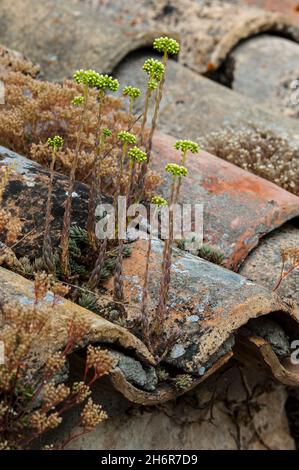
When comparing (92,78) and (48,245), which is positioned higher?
Answer: (92,78)

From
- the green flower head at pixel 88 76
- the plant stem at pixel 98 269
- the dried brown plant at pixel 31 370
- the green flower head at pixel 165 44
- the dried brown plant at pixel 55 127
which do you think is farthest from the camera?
the dried brown plant at pixel 55 127

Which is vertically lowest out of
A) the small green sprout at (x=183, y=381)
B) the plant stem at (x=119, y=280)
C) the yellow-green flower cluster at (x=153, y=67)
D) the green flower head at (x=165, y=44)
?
the small green sprout at (x=183, y=381)

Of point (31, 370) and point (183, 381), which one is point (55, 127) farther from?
point (31, 370)

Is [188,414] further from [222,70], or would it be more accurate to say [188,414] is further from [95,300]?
[222,70]

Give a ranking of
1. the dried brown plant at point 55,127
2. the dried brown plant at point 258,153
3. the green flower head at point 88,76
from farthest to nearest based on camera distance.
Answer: the dried brown plant at point 258,153, the dried brown plant at point 55,127, the green flower head at point 88,76

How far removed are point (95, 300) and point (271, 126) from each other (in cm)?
323

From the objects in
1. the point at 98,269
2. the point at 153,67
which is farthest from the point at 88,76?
the point at 98,269

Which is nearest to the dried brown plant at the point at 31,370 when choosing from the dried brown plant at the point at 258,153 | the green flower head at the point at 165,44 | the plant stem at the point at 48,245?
the plant stem at the point at 48,245

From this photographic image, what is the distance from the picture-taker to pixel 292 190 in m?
5.67

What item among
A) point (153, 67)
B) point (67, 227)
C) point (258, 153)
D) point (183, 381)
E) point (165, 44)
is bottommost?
point (183, 381)

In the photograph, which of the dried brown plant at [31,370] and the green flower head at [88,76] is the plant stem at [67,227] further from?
the dried brown plant at [31,370]

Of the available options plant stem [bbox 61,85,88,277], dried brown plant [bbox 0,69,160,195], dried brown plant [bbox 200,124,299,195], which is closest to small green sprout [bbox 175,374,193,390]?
plant stem [bbox 61,85,88,277]
